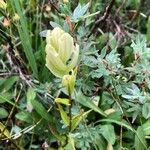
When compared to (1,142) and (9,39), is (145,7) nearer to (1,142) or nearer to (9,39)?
(9,39)

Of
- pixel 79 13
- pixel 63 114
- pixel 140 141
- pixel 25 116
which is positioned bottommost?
pixel 140 141

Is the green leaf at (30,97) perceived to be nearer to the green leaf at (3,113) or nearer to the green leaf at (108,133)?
the green leaf at (3,113)

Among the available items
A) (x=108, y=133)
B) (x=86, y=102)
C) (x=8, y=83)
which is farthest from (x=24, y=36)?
(x=108, y=133)

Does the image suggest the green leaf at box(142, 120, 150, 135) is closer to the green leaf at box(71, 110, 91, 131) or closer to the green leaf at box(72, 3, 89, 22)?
the green leaf at box(71, 110, 91, 131)

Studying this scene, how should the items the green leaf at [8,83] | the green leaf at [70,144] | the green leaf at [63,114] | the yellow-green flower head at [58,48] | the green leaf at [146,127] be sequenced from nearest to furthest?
1. the yellow-green flower head at [58,48]
2. the green leaf at [63,114]
3. the green leaf at [70,144]
4. the green leaf at [146,127]
5. the green leaf at [8,83]

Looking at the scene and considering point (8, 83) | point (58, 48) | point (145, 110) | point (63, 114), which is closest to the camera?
point (58, 48)

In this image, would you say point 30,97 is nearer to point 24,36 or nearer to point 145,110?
point 24,36

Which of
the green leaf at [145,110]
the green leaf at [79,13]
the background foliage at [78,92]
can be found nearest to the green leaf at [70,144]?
the background foliage at [78,92]

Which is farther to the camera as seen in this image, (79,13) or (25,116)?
(25,116)
